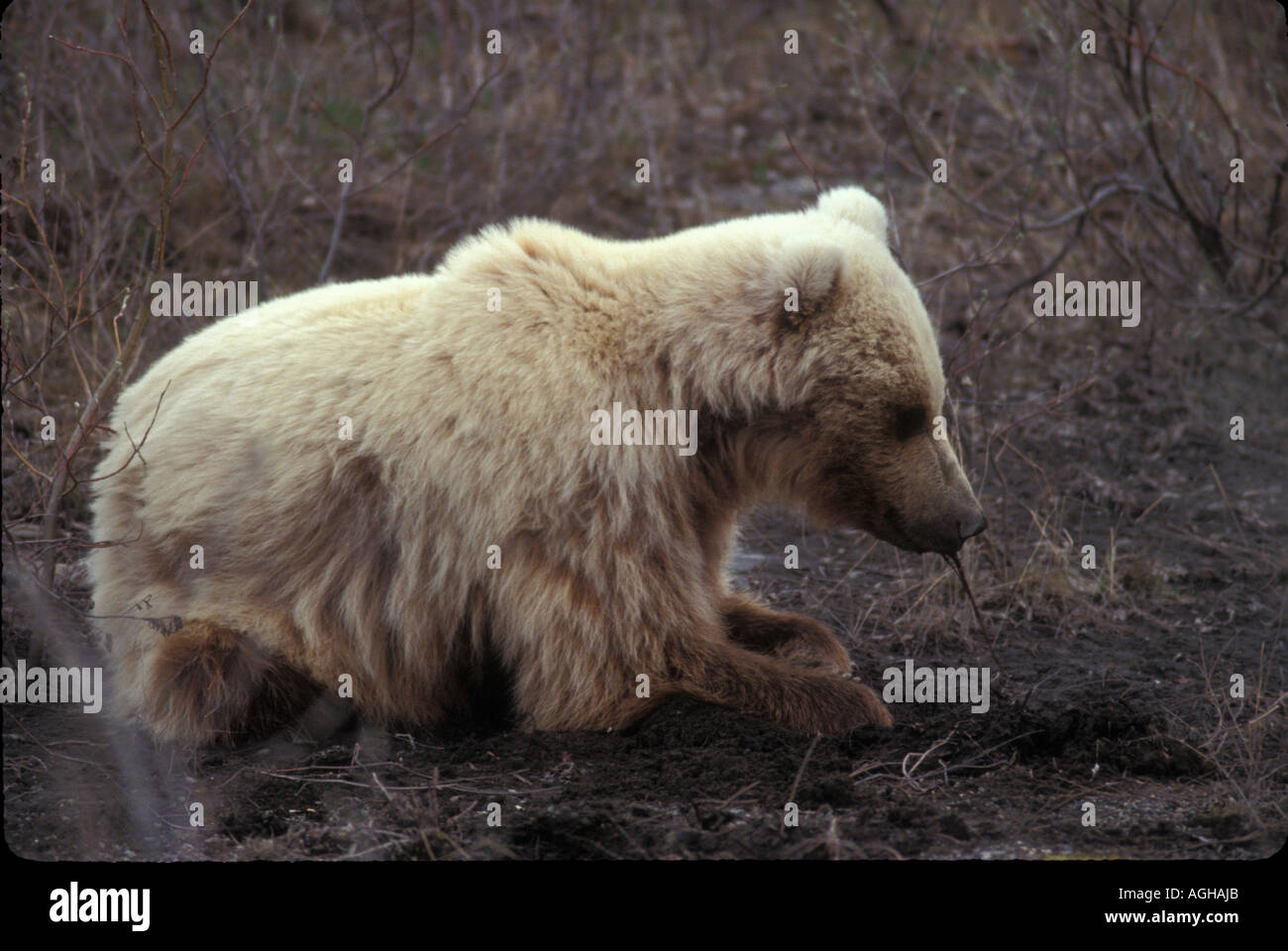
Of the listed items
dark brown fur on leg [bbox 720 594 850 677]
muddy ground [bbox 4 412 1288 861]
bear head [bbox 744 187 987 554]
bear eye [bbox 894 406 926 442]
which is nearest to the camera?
muddy ground [bbox 4 412 1288 861]

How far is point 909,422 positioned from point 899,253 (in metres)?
1.73

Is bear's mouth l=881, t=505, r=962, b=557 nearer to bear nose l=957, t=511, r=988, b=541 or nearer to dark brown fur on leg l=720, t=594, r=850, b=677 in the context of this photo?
bear nose l=957, t=511, r=988, b=541

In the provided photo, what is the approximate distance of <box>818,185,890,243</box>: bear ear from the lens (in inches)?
189

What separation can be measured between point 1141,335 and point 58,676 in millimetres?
6080

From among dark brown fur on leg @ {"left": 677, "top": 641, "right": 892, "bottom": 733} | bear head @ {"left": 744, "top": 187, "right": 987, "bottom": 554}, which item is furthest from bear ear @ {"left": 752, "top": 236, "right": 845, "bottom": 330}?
dark brown fur on leg @ {"left": 677, "top": 641, "right": 892, "bottom": 733}

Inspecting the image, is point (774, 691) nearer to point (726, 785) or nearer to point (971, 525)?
point (726, 785)

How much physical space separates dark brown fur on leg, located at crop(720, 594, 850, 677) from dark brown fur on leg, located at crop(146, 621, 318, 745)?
1.63m

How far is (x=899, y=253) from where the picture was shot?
5.95m

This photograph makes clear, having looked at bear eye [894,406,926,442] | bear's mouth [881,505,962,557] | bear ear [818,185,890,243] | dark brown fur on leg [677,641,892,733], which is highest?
bear ear [818,185,890,243]

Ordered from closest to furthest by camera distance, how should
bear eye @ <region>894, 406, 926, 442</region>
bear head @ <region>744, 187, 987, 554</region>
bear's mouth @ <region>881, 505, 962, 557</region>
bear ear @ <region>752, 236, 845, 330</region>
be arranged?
bear ear @ <region>752, 236, 845, 330</region> → bear head @ <region>744, 187, 987, 554</region> → bear eye @ <region>894, 406, 926, 442</region> → bear's mouth @ <region>881, 505, 962, 557</region>

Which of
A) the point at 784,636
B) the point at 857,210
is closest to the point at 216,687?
the point at 784,636

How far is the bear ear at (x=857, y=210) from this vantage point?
15.8ft

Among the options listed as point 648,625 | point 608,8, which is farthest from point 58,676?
point 608,8

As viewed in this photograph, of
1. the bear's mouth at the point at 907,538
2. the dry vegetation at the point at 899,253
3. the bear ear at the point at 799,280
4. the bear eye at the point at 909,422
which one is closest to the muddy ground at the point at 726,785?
the dry vegetation at the point at 899,253
